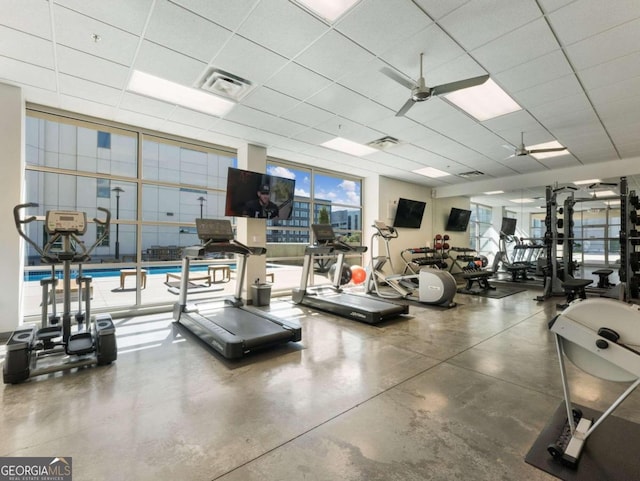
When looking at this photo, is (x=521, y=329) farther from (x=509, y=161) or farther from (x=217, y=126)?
(x=217, y=126)

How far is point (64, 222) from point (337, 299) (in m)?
4.05

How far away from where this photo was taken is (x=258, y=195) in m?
6.05

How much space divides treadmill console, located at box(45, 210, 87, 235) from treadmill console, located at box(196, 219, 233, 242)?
1.46m

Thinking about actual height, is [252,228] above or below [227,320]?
above

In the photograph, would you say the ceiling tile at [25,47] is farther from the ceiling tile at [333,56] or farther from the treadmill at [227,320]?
the ceiling tile at [333,56]

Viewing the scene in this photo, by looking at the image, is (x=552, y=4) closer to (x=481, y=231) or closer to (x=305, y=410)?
(x=305, y=410)

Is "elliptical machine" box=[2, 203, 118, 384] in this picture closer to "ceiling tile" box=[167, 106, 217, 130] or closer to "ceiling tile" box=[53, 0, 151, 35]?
"ceiling tile" box=[53, 0, 151, 35]

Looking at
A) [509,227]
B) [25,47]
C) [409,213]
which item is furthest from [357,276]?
[25,47]

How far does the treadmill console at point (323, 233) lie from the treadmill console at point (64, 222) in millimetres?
3641

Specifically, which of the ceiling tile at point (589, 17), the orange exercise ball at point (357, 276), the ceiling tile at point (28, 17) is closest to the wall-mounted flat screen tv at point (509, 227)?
the orange exercise ball at point (357, 276)

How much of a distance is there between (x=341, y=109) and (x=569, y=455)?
14.7 feet

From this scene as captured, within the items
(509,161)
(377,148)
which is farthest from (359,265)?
(509,161)

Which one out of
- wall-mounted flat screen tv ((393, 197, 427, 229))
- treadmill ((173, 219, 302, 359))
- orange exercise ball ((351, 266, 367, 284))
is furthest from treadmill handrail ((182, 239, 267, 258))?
wall-mounted flat screen tv ((393, 197, 427, 229))

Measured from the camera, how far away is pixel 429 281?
6.03m
